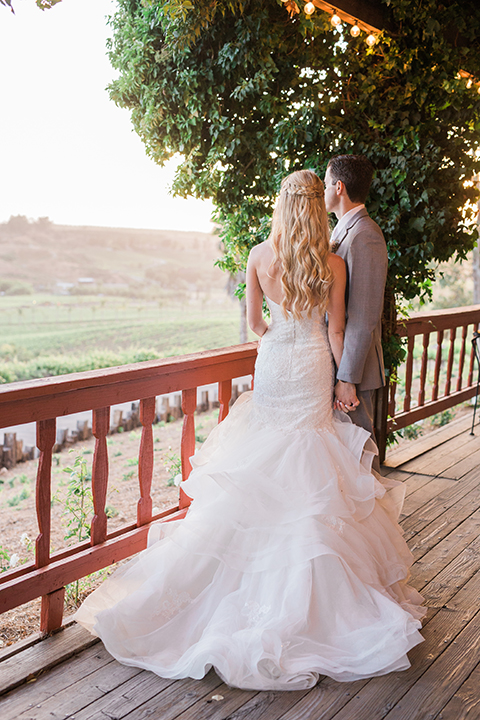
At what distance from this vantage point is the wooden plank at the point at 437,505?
328 centimetres

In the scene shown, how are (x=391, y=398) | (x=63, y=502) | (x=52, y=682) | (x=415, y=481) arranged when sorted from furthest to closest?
(x=391, y=398) < (x=63, y=502) < (x=415, y=481) < (x=52, y=682)

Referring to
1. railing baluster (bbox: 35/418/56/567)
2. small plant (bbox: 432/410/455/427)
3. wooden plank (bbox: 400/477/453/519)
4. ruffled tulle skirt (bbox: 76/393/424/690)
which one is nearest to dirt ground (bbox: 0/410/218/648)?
railing baluster (bbox: 35/418/56/567)

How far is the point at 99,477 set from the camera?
2.40 m

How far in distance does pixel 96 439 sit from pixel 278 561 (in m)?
0.93

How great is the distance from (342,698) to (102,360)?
67.8 ft

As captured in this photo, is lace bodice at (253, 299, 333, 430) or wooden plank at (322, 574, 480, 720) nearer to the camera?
wooden plank at (322, 574, 480, 720)

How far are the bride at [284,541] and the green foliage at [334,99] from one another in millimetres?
1489

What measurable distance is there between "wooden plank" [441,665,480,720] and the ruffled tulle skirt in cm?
19

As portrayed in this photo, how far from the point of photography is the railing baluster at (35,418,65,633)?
2148 millimetres

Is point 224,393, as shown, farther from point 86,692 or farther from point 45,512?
point 86,692

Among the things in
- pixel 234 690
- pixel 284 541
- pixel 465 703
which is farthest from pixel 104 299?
pixel 465 703

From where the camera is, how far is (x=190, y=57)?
3600 mm

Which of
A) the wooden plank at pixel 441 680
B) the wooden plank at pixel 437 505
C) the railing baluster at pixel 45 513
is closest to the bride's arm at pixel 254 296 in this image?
the railing baluster at pixel 45 513

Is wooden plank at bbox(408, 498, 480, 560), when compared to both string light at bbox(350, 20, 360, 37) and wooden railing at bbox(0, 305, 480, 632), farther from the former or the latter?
string light at bbox(350, 20, 360, 37)
